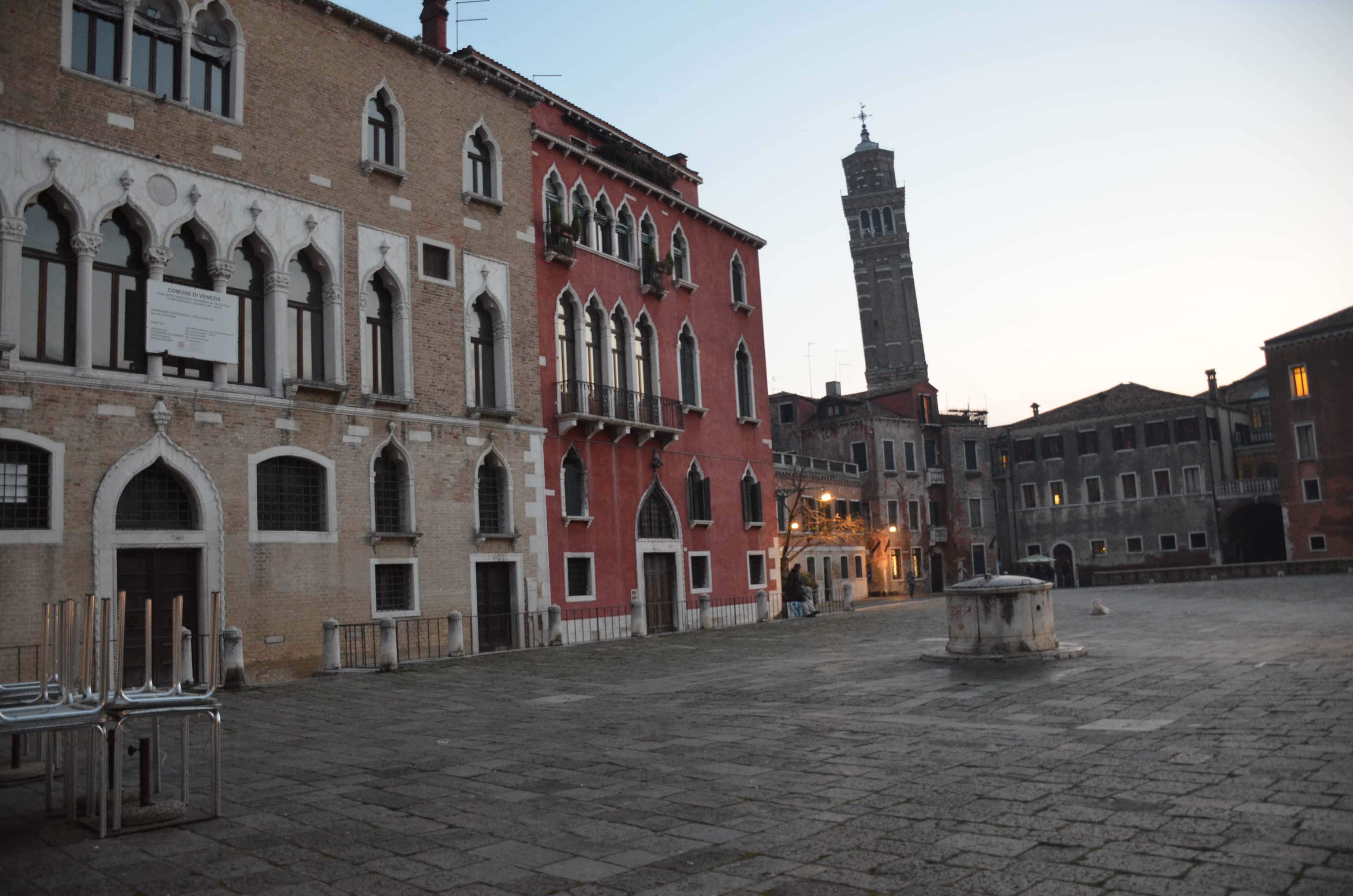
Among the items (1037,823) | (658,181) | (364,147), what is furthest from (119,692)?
(658,181)

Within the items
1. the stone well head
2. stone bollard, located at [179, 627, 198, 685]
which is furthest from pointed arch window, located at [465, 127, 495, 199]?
the stone well head

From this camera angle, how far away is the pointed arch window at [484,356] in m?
22.0

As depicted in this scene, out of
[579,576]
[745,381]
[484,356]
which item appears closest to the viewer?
[484,356]

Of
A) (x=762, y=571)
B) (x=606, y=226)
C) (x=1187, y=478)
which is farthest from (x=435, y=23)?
(x=1187, y=478)

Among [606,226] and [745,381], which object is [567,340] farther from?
[745,381]

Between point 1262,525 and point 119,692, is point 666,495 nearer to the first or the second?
point 119,692

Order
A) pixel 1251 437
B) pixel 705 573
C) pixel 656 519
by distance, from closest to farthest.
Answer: pixel 656 519 < pixel 705 573 < pixel 1251 437

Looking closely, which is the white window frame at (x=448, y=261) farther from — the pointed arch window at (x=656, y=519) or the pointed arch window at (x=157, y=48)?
the pointed arch window at (x=656, y=519)

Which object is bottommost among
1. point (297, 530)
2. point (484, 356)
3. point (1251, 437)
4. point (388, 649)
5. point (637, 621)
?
point (637, 621)

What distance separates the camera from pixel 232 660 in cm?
1486

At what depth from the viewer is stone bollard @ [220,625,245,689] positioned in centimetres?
1468

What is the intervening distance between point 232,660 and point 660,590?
13.1 metres

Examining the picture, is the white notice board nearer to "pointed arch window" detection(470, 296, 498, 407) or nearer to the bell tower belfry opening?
"pointed arch window" detection(470, 296, 498, 407)

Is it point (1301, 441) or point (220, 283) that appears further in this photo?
point (1301, 441)
